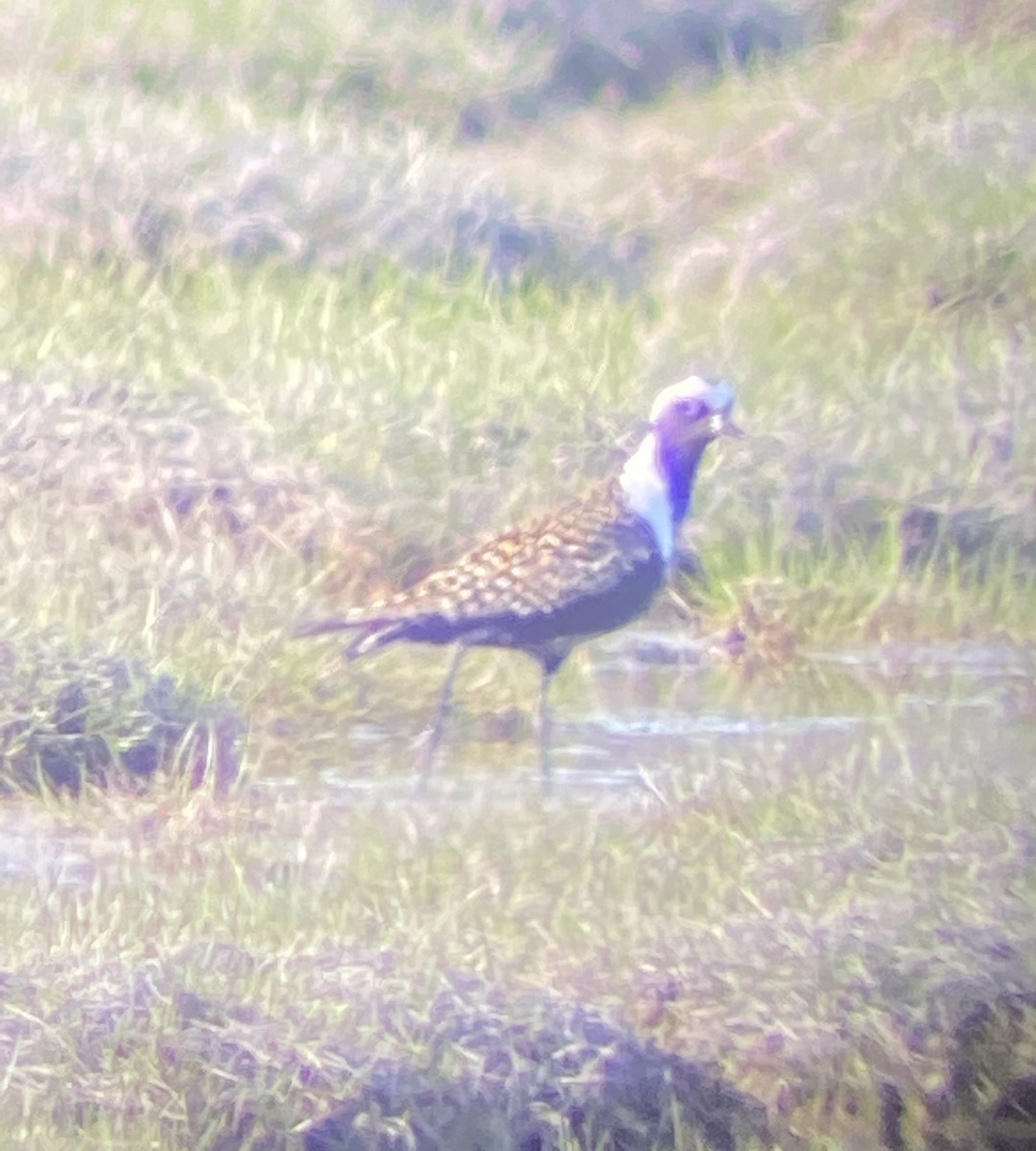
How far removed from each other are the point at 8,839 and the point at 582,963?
0.47 metres

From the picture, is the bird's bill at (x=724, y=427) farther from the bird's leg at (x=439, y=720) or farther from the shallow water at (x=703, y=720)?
the bird's leg at (x=439, y=720)

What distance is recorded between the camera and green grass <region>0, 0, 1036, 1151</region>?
1862 millimetres

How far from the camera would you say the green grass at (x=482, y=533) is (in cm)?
186

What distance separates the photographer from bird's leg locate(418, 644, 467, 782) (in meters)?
1.92

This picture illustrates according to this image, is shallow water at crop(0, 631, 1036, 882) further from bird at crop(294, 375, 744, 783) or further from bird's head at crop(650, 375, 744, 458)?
bird's head at crop(650, 375, 744, 458)

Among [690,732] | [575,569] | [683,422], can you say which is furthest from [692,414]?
[690,732]

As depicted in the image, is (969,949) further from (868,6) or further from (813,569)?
(868,6)

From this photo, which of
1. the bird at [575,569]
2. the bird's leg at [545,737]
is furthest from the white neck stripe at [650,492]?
the bird's leg at [545,737]

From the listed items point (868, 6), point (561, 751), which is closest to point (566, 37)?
point (868, 6)

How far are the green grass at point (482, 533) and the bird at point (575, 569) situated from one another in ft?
0.06

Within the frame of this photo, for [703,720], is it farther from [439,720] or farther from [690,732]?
[439,720]

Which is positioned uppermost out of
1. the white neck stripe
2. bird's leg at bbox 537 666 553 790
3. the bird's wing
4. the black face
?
the black face

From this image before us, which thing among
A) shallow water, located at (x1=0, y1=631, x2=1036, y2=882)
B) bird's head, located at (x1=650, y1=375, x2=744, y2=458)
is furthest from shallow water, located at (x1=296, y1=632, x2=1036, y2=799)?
bird's head, located at (x1=650, y1=375, x2=744, y2=458)

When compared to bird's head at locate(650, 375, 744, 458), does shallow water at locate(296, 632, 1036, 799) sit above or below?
below
